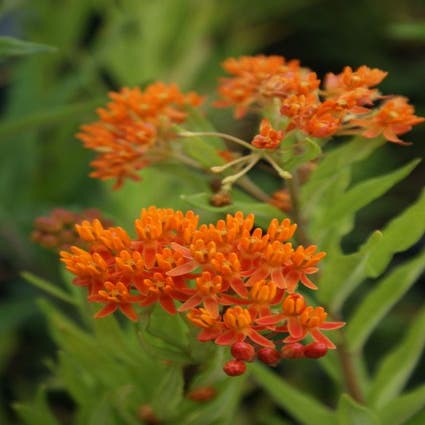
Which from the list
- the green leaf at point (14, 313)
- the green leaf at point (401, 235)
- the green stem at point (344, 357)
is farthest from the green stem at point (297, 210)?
the green leaf at point (14, 313)

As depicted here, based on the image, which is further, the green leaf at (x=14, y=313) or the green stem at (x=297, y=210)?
the green leaf at (x=14, y=313)


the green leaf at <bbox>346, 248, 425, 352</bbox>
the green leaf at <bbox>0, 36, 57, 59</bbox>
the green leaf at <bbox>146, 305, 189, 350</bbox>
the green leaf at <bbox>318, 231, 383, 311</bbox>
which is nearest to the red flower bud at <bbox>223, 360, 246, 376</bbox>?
the green leaf at <bbox>146, 305, 189, 350</bbox>

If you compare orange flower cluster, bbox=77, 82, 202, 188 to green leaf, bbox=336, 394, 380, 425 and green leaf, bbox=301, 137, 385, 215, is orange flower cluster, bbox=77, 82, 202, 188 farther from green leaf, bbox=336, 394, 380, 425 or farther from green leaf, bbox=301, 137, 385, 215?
green leaf, bbox=336, 394, 380, 425

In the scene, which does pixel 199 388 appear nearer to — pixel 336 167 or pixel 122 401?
pixel 122 401

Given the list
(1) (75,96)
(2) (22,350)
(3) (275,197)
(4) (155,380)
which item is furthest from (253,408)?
(1) (75,96)

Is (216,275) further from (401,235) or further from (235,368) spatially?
(401,235)

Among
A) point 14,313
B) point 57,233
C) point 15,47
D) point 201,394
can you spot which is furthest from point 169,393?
point 14,313

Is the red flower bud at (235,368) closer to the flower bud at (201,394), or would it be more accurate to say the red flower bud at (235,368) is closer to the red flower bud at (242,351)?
the red flower bud at (242,351)
